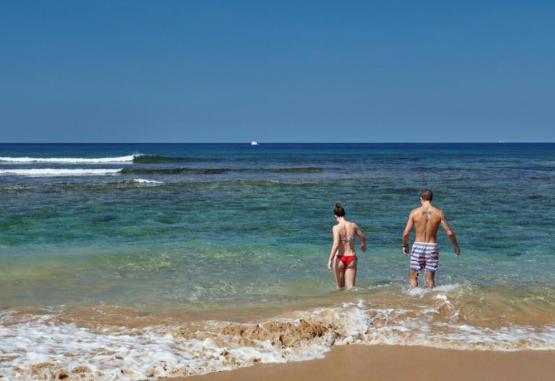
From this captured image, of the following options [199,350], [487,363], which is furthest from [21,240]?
[487,363]

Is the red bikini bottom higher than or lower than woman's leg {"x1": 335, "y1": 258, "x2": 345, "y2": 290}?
higher

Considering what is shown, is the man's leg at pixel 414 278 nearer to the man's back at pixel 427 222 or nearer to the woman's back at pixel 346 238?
the man's back at pixel 427 222

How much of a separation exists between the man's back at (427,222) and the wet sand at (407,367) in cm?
257

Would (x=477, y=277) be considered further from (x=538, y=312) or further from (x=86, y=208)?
(x=86, y=208)

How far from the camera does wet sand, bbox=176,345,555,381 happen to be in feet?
18.2

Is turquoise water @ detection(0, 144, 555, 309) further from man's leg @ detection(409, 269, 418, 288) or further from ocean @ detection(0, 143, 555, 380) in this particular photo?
man's leg @ detection(409, 269, 418, 288)

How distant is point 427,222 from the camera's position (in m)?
8.57

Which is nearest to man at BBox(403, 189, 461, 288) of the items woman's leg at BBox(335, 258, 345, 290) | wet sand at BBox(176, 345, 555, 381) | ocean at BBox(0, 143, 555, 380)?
ocean at BBox(0, 143, 555, 380)

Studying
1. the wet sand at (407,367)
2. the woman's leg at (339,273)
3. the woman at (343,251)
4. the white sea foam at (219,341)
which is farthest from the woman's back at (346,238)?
the wet sand at (407,367)

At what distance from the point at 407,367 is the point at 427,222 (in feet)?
10.4

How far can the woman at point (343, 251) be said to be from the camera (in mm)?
8570

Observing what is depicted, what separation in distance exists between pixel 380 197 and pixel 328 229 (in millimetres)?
7022

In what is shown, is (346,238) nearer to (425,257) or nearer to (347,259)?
(347,259)

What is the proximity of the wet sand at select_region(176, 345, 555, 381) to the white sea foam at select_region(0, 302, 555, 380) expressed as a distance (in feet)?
0.58
